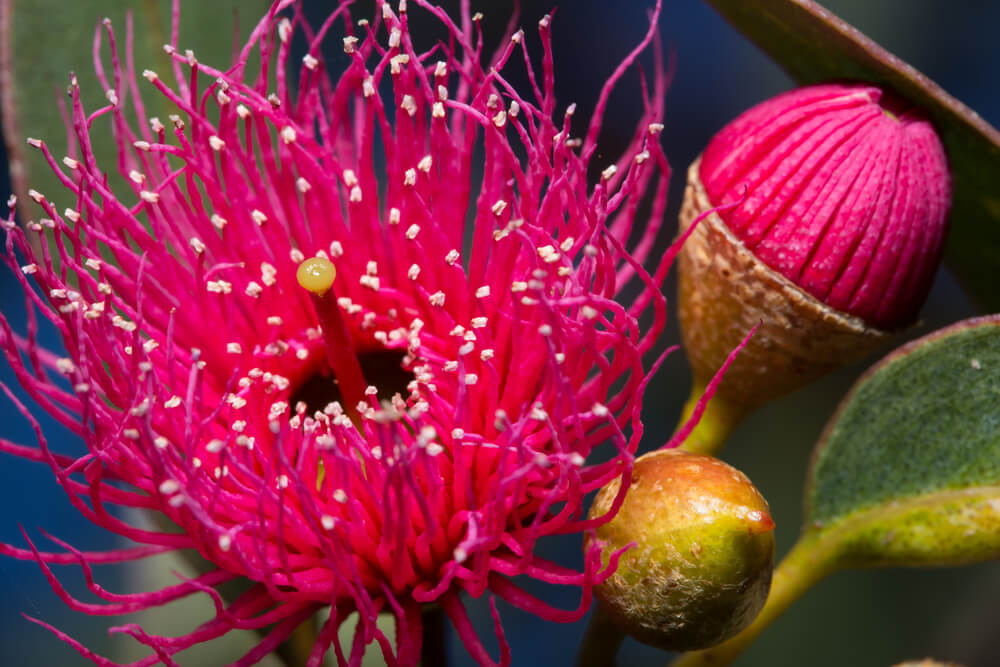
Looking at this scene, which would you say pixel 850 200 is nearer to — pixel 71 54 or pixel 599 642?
pixel 599 642

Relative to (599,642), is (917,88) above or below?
above

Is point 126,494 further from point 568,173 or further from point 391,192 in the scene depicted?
point 568,173

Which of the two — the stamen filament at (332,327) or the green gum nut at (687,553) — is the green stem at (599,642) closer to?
the green gum nut at (687,553)

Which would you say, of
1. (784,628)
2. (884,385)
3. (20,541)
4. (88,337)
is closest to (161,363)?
(88,337)

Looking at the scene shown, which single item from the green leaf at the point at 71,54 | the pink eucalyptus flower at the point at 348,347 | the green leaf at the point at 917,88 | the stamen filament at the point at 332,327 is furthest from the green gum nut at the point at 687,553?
the green leaf at the point at 71,54

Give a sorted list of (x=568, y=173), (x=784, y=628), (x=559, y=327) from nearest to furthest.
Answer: (x=559, y=327)
(x=568, y=173)
(x=784, y=628)

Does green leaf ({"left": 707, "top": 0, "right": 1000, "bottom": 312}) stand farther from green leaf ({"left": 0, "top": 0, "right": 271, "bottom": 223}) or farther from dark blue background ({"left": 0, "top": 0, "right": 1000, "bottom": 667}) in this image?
green leaf ({"left": 0, "top": 0, "right": 271, "bottom": 223})

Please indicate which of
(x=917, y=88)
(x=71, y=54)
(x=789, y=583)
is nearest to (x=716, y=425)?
(x=789, y=583)
